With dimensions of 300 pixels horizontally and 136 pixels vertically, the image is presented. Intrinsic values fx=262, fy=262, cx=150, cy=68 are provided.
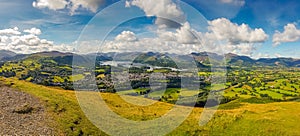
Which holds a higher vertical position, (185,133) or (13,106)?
(13,106)

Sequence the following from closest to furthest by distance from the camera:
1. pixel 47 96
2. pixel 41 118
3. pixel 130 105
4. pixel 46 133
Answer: pixel 46 133 → pixel 41 118 → pixel 47 96 → pixel 130 105

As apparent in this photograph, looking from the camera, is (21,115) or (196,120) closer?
(21,115)

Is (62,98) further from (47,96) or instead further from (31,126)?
(31,126)

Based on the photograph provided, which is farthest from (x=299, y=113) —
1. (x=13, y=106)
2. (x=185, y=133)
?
(x=13, y=106)

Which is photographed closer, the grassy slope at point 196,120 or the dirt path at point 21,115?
the dirt path at point 21,115

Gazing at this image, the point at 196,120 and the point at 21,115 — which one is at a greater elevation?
the point at 21,115

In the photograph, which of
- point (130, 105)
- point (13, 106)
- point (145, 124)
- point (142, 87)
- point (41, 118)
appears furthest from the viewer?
point (142, 87)

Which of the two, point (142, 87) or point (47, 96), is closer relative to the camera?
point (47, 96)

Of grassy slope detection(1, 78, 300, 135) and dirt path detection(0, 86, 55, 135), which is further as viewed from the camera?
grassy slope detection(1, 78, 300, 135)
